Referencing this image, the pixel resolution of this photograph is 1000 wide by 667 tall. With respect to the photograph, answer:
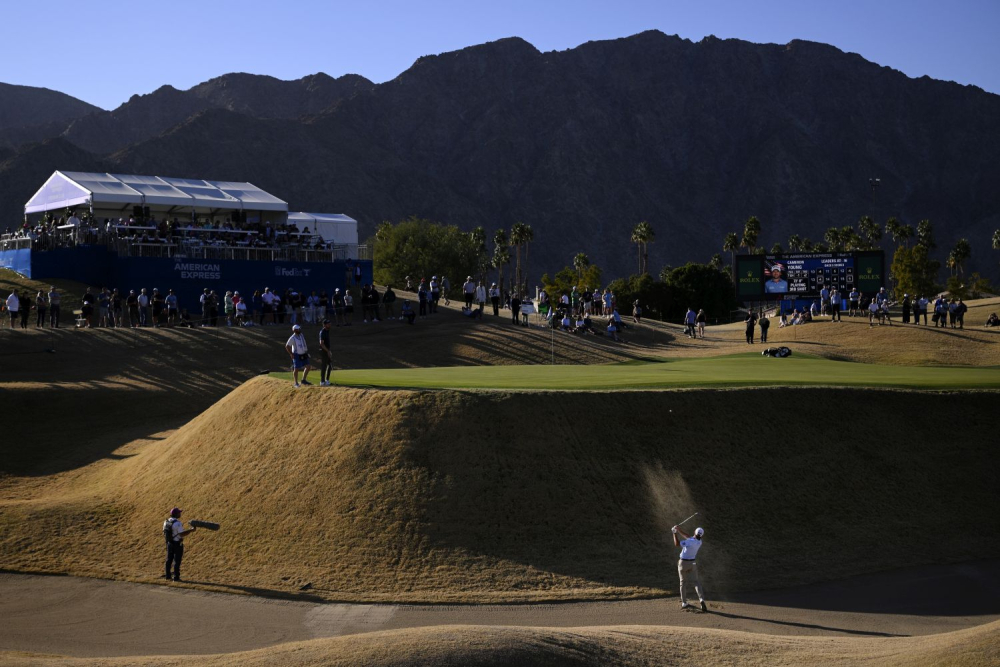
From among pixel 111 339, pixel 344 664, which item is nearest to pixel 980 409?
pixel 344 664

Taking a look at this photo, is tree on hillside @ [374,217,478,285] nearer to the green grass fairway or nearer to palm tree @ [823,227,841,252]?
palm tree @ [823,227,841,252]

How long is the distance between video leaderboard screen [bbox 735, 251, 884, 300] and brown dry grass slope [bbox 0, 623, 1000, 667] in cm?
4549

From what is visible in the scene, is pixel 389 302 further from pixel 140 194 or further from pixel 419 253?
pixel 419 253

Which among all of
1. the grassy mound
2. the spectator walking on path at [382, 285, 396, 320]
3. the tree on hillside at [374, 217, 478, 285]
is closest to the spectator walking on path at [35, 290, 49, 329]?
the spectator walking on path at [382, 285, 396, 320]

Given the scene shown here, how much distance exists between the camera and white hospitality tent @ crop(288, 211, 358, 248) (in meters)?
68.6

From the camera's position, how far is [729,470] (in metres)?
24.7

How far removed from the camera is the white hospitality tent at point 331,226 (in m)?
68.6

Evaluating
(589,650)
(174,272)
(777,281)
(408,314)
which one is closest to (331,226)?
(174,272)

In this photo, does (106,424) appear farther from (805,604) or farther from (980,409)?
(980,409)

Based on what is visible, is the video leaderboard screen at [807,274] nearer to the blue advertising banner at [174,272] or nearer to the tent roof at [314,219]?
the blue advertising banner at [174,272]

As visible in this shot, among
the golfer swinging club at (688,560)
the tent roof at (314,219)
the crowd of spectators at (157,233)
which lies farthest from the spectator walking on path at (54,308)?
the golfer swinging club at (688,560)

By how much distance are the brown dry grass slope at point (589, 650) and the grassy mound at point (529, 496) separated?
4264mm

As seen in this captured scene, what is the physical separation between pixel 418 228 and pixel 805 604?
91948mm

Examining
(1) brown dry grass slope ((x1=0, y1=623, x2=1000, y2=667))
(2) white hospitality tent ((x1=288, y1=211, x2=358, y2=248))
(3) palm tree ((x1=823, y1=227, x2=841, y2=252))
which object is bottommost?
(1) brown dry grass slope ((x1=0, y1=623, x2=1000, y2=667))
